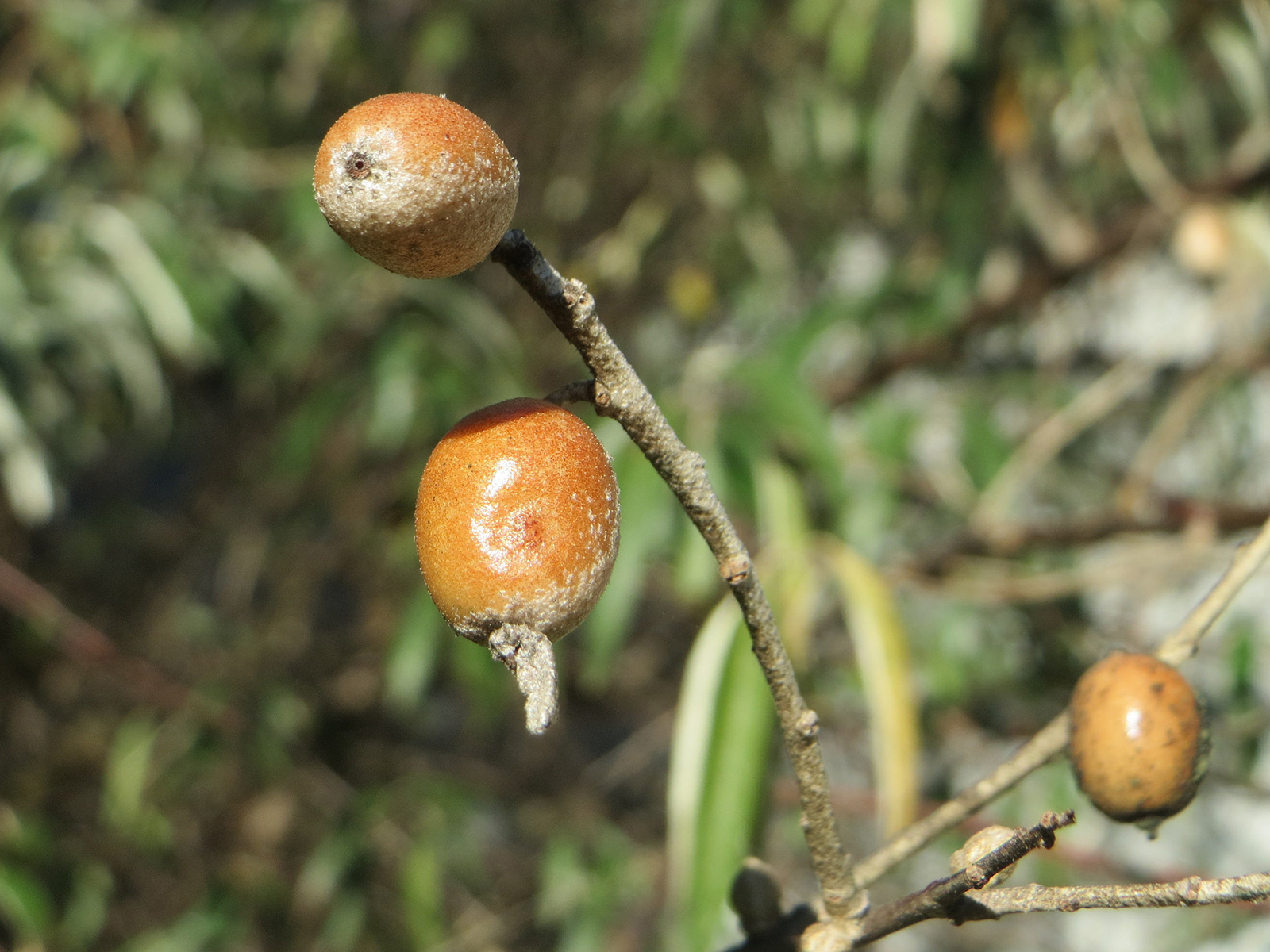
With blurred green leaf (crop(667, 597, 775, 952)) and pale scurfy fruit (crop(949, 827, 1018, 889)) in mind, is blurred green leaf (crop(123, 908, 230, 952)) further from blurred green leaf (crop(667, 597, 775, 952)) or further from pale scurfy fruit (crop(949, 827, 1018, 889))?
pale scurfy fruit (crop(949, 827, 1018, 889))

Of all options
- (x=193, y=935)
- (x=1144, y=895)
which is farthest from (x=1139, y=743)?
(x=193, y=935)

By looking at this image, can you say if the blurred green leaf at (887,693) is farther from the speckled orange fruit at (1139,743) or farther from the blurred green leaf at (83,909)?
the blurred green leaf at (83,909)

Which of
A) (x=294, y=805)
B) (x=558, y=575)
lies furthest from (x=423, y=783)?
(x=558, y=575)

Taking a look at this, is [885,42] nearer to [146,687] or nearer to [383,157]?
[146,687]

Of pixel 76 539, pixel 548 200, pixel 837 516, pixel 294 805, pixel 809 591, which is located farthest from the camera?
pixel 548 200

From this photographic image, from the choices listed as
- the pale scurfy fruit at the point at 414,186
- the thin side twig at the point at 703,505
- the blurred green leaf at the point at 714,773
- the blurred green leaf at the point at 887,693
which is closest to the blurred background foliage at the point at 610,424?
the blurred green leaf at the point at 887,693

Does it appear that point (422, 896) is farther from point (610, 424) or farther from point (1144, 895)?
point (1144, 895)
